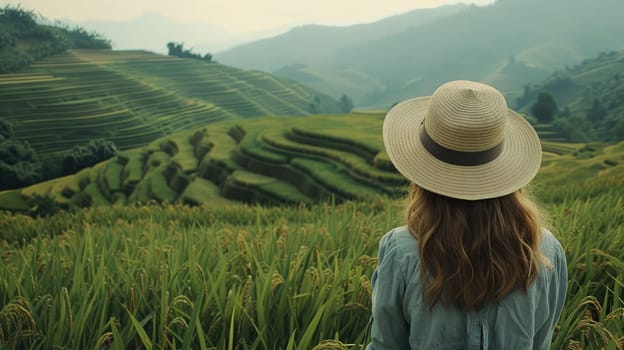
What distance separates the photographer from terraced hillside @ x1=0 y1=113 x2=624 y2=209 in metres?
21.2

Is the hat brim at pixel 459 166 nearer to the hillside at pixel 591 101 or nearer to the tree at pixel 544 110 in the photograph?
the hillside at pixel 591 101

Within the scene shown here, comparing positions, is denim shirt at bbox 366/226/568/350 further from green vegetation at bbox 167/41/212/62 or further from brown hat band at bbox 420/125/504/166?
green vegetation at bbox 167/41/212/62

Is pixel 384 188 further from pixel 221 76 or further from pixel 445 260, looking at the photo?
pixel 221 76

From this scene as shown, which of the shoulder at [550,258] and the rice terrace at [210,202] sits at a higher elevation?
the shoulder at [550,258]

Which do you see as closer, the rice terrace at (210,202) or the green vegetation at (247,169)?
the rice terrace at (210,202)

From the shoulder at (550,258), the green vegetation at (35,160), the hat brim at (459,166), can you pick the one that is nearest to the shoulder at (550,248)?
the shoulder at (550,258)

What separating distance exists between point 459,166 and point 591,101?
50366mm

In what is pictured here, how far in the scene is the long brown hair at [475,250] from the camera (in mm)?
1120

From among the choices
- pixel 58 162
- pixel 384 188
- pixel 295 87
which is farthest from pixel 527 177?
pixel 295 87

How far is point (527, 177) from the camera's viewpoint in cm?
115

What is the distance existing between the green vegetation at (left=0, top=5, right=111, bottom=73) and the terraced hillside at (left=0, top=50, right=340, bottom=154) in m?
0.84

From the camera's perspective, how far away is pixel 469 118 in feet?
3.70

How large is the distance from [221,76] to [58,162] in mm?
33233

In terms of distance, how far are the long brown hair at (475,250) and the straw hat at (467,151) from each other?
2.0 inches
